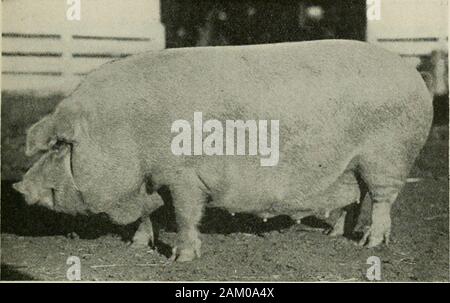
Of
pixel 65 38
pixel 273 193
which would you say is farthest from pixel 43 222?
pixel 273 193

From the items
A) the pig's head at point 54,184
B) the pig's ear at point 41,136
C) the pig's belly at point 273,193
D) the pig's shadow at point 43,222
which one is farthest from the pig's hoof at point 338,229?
the pig's ear at point 41,136

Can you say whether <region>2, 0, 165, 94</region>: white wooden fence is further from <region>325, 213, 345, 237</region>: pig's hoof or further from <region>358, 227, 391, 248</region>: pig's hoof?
<region>358, 227, 391, 248</region>: pig's hoof

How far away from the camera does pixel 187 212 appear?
3.86 m

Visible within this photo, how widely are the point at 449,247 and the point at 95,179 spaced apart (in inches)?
79.1

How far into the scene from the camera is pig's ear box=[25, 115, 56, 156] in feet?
12.6

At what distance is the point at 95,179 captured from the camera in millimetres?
3859

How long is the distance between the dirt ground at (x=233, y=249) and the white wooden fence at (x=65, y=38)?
0.72 m

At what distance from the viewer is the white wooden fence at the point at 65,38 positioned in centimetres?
416

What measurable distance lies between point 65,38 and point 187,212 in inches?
51.1

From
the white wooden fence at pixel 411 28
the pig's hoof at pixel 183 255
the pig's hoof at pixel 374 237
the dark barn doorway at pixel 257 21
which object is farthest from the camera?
the dark barn doorway at pixel 257 21

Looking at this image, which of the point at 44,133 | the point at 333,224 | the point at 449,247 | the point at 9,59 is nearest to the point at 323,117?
the point at 333,224

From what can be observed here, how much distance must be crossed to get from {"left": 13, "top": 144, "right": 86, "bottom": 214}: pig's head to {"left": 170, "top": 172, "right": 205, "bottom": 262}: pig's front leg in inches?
21.1

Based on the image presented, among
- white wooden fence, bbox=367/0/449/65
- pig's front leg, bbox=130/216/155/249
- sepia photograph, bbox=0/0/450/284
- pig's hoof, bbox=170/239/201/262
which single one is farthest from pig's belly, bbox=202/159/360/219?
white wooden fence, bbox=367/0/449/65

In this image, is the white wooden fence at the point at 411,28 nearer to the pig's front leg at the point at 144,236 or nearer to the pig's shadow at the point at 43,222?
the pig's front leg at the point at 144,236
